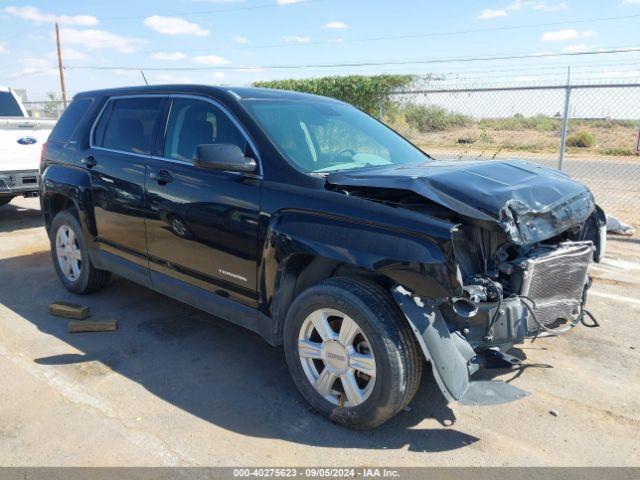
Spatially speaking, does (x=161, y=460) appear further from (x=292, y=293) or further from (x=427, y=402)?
(x=427, y=402)

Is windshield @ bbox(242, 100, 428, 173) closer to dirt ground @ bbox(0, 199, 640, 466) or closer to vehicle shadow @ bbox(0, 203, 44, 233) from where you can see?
dirt ground @ bbox(0, 199, 640, 466)

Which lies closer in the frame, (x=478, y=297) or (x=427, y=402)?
(x=478, y=297)

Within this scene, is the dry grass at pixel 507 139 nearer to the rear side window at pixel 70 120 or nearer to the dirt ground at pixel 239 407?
the dirt ground at pixel 239 407

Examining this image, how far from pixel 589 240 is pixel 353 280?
188cm

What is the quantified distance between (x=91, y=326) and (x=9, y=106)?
795cm

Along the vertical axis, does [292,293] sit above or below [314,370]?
above

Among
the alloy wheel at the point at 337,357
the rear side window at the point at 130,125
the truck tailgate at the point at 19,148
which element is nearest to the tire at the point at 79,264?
the rear side window at the point at 130,125

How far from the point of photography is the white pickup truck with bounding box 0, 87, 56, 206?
850 centimetres

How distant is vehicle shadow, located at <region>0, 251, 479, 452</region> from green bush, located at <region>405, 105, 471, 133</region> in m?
8.88

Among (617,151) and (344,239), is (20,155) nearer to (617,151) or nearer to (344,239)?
(344,239)

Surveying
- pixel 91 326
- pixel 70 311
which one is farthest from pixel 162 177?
pixel 70 311

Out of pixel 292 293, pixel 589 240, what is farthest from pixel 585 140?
pixel 292 293

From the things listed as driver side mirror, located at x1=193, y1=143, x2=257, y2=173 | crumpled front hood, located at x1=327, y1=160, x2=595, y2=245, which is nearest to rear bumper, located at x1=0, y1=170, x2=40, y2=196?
driver side mirror, located at x1=193, y1=143, x2=257, y2=173

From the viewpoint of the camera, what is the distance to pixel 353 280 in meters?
3.12
